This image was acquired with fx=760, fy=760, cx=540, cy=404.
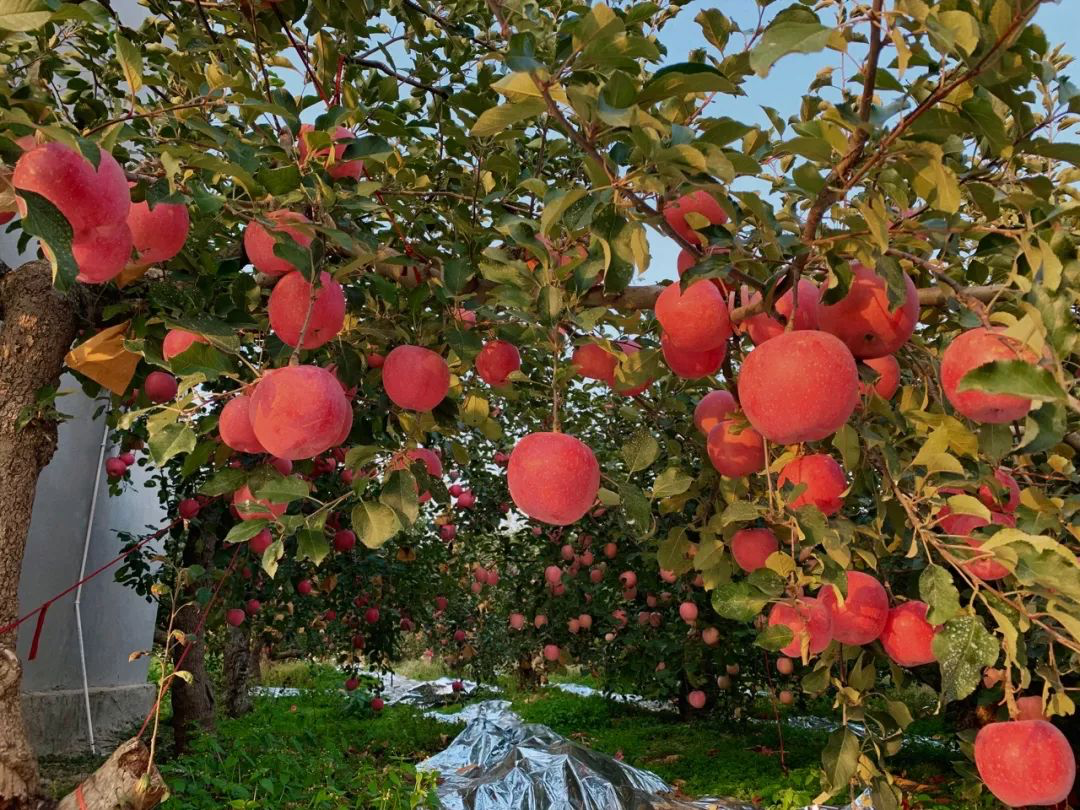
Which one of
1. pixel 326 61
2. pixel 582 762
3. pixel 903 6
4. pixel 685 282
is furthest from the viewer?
pixel 582 762

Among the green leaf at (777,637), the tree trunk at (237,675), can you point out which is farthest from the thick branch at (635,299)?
the tree trunk at (237,675)

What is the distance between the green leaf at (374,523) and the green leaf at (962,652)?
92 centimetres

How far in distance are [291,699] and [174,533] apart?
6053mm

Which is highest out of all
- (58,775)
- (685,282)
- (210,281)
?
(210,281)

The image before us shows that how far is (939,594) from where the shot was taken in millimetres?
1181

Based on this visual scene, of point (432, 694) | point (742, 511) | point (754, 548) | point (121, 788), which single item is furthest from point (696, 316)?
point (432, 694)

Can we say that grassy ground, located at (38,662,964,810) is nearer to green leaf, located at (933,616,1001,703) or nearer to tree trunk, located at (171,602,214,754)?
tree trunk, located at (171,602,214,754)

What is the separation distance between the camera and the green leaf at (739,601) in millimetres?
1381

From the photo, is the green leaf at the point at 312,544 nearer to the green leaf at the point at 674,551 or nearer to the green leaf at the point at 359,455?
the green leaf at the point at 359,455

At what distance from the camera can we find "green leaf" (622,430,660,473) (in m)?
1.61

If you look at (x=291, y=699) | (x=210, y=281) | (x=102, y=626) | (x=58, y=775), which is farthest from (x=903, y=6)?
(x=291, y=699)

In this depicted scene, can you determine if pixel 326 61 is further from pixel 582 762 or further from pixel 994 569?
pixel 582 762

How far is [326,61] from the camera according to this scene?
5.79 feet

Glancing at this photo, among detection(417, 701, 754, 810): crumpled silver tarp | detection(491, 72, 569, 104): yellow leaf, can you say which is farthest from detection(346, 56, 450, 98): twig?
detection(417, 701, 754, 810): crumpled silver tarp
